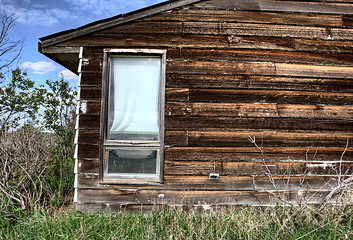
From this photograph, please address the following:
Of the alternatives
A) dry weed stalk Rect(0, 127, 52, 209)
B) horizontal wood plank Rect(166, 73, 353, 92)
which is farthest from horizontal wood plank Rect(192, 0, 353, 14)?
dry weed stalk Rect(0, 127, 52, 209)

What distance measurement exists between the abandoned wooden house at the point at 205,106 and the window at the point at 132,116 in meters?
0.02

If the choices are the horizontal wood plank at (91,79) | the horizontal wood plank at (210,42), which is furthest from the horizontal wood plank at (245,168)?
the horizontal wood plank at (210,42)

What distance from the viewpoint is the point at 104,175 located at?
402cm

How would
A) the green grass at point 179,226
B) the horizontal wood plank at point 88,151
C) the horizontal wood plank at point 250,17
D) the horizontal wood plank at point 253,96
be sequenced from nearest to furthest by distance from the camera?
the green grass at point 179,226
the horizontal wood plank at point 88,151
the horizontal wood plank at point 253,96
the horizontal wood plank at point 250,17

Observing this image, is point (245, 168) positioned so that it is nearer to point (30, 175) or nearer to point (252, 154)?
point (252, 154)

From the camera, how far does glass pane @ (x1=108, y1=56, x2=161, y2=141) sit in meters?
4.09

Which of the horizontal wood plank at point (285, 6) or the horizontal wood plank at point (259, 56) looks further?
the horizontal wood plank at point (285, 6)

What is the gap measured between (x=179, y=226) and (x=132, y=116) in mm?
Answer: 1802

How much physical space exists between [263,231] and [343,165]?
83.4 inches

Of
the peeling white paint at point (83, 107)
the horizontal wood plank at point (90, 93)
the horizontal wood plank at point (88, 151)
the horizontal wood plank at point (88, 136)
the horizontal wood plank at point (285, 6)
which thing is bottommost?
the horizontal wood plank at point (88, 151)

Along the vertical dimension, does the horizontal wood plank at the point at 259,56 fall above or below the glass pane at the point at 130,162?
above

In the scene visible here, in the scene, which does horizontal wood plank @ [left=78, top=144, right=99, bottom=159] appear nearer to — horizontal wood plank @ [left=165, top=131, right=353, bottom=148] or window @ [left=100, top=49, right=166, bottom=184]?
window @ [left=100, top=49, right=166, bottom=184]

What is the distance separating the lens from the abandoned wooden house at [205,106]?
4.04 metres

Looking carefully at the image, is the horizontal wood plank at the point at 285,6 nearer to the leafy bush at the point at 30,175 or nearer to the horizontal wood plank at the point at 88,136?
the horizontal wood plank at the point at 88,136
